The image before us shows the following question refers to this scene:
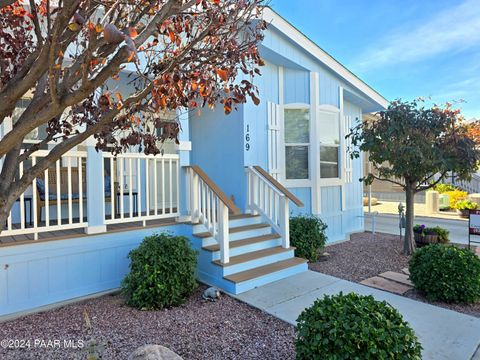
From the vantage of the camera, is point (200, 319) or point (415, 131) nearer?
point (200, 319)

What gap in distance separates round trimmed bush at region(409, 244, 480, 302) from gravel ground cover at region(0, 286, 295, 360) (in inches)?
78.5

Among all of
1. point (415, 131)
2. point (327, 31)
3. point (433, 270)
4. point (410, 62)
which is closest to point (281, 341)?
point (433, 270)

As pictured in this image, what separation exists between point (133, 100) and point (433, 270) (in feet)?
13.0

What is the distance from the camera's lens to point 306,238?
5.55 meters

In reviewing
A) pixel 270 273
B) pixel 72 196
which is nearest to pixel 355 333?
pixel 270 273

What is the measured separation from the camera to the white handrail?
5.17m

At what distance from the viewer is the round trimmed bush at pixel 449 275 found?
147 inches

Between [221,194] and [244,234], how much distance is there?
1.10 m

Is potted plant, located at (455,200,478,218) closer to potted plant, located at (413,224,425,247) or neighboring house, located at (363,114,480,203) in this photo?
neighboring house, located at (363,114,480,203)

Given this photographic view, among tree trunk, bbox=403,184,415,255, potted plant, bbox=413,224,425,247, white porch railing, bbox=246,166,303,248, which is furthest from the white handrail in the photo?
potted plant, bbox=413,224,425,247

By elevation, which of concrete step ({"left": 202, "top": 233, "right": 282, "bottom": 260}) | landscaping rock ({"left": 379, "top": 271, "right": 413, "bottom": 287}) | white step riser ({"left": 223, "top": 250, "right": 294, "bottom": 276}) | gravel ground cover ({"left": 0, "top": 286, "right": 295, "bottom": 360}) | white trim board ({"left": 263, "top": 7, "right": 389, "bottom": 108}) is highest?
white trim board ({"left": 263, "top": 7, "right": 389, "bottom": 108})

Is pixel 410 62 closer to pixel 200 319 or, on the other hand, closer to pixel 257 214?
pixel 257 214

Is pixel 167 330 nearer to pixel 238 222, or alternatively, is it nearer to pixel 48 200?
pixel 48 200

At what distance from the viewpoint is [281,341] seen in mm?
2910
